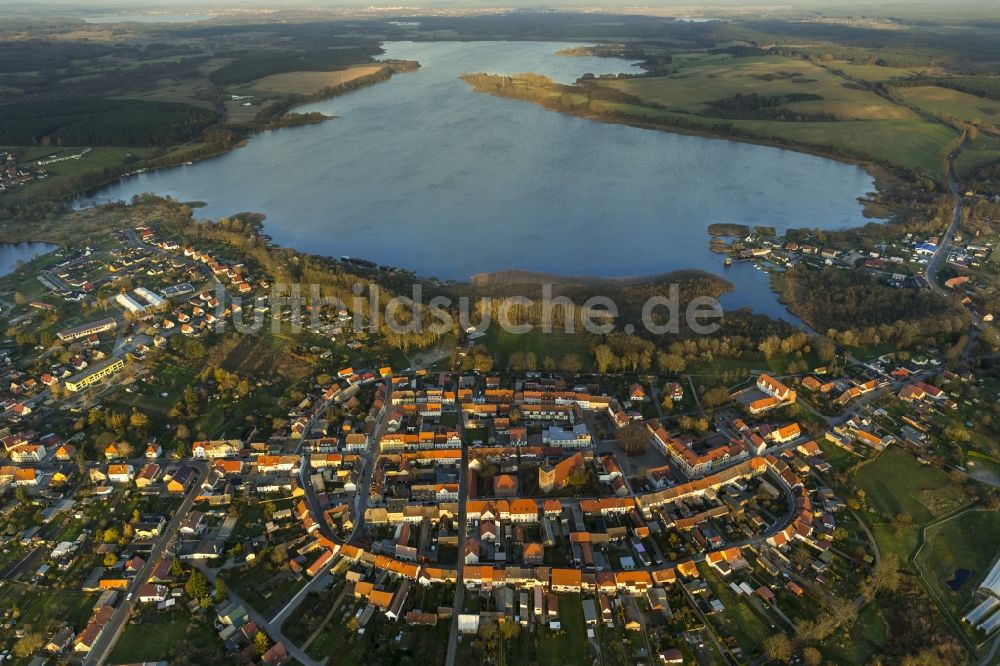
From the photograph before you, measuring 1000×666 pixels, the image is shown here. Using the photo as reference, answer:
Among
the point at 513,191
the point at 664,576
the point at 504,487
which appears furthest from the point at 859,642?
the point at 513,191

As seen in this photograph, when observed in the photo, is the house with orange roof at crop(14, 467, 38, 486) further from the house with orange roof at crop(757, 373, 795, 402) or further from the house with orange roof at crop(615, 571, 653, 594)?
the house with orange roof at crop(757, 373, 795, 402)

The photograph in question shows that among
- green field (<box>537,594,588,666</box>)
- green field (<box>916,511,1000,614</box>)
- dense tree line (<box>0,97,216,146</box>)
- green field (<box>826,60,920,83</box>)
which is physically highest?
green field (<box>826,60,920,83</box>)

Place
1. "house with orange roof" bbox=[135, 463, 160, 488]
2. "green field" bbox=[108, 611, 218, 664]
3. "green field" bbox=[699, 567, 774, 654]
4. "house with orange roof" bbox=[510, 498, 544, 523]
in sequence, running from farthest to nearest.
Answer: "house with orange roof" bbox=[135, 463, 160, 488] → "house with orange roof" bbox=[510, 498, 544, 523] → "green field" bbox=[699, 567, 774, 654] → "green field" bbox=[108, 611, 218, 664]

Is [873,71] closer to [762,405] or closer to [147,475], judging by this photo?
[762,405]

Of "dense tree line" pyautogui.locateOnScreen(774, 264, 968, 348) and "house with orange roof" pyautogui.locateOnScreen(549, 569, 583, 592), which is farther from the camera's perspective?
"dense tree line" pyautogui.locateOnScreen(774, 264, 968, 348)

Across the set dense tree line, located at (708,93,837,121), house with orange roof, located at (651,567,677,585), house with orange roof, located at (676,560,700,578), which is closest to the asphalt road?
house with orange roof, located at (651,567,677,585)

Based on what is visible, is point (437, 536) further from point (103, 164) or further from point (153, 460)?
point (103, 164)

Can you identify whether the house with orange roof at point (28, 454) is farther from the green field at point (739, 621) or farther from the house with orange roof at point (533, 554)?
the green field at point (739, 621)
